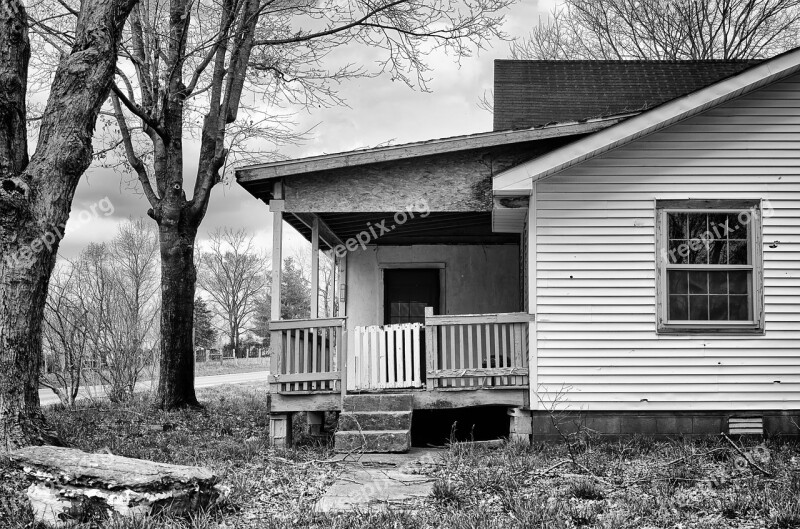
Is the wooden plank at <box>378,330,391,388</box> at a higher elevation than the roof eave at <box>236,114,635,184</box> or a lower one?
lower

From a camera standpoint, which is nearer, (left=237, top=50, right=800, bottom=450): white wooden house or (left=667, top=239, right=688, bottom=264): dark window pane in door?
(left=237, top=50, right=800, bottom=450): white wooden house

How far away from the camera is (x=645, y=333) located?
9.31 meters

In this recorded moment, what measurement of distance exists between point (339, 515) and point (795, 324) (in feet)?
20.8

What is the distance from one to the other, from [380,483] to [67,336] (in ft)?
27.7

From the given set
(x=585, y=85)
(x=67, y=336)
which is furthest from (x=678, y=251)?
(x=67, y=336)

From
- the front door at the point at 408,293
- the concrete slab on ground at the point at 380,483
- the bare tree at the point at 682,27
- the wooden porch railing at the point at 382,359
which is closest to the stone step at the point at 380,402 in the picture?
the wooden porch railing at the point at 382,359

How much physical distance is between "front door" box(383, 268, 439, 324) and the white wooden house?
440 cm

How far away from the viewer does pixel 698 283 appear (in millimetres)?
9367

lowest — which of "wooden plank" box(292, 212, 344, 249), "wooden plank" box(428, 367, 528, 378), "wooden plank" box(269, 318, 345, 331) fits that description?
"wooden plank" box(428, 367, 528, 378)

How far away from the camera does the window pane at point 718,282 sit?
935 cm

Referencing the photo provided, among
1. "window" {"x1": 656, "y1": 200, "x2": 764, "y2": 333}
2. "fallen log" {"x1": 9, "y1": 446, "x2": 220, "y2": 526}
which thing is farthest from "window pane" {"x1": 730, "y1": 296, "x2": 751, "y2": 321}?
"fallen log" {"x1": 9, "y1": 446, "x2": 220, "y2": 526}

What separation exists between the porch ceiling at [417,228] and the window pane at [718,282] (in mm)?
3463

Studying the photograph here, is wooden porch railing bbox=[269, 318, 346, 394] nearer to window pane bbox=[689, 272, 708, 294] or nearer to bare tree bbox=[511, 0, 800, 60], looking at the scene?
window pane bbox=[689, 272, 708, 294]

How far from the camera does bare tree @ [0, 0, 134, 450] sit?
7.21 m
